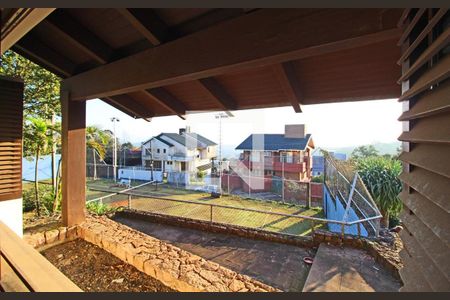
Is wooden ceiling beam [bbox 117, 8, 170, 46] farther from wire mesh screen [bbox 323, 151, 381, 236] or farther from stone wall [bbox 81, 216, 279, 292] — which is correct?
wire mesh screen [bbox 323, 151, 381, 236]

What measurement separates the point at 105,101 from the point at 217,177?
13.8 meters

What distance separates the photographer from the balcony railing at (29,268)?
873 millimetres

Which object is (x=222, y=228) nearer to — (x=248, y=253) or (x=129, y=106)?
(x=248, y=253)

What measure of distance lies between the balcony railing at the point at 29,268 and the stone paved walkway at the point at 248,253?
9.46ft

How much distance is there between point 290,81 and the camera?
7.74 ft

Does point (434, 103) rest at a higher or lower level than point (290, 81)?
lower

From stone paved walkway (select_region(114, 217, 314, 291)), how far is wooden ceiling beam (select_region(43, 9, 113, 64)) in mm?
3432

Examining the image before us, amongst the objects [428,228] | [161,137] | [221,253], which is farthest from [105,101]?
[161,137]

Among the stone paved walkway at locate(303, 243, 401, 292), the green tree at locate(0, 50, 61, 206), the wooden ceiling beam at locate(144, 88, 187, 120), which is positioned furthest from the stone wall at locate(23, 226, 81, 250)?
the stone paved walkway at locate(303, 243, 401, 292)

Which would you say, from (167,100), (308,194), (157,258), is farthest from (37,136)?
(308,194)

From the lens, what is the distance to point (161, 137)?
2289 centimetres

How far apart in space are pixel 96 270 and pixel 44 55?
2.90 metres

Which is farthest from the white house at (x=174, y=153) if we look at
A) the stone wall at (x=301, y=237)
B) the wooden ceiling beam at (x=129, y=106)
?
the wooden ceiling beam at (x=129, y=106)

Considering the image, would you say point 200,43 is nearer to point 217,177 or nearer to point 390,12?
point 390,12
